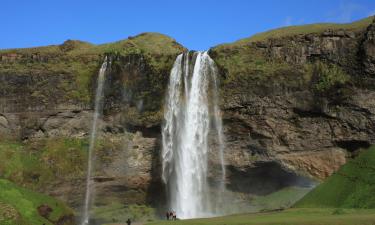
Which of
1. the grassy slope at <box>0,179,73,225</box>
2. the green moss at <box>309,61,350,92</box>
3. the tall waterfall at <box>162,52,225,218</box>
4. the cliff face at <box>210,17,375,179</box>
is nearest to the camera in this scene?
the grassy slope at <box>0,179,73,225</box>

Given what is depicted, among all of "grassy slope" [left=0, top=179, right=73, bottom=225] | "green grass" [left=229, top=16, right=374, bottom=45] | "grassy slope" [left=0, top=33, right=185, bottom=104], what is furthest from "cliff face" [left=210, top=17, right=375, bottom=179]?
"grassy slope" [left=0, top=179, right=73, bottom=225]

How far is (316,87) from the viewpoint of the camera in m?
54.8

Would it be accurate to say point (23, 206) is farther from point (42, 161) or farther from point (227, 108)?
point (227, 108)

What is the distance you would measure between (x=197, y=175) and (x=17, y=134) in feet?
72.5

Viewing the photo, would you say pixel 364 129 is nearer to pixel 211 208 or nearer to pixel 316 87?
pixel 316 87

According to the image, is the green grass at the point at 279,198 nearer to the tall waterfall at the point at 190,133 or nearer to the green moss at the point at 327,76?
the tall waterfall at the point at 190,133

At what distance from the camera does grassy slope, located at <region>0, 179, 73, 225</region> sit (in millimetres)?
42375

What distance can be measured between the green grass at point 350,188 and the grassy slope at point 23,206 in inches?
797

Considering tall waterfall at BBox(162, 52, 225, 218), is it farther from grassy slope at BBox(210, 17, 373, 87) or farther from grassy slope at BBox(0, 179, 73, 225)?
grassy slope at BBox(0, 179, 73, 225)

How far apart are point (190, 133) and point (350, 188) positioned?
2010 centimetres

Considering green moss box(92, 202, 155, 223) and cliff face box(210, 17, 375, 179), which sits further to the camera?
green moss box(92, 202, 155, 223)

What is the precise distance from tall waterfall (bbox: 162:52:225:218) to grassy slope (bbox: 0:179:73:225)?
1159cm

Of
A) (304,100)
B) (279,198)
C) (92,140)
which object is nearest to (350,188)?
(279,198)

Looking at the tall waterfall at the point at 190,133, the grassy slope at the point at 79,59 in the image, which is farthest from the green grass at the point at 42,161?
the tall waterfall at the point at 190,133
